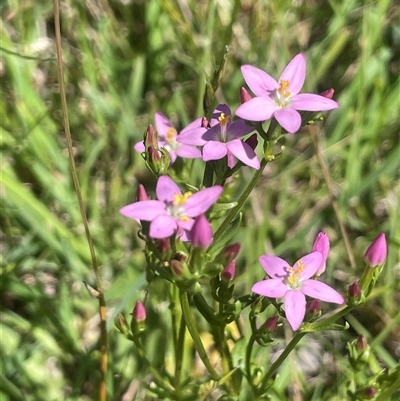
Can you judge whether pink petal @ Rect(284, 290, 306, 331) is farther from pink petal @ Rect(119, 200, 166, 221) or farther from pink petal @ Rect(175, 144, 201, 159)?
pink petal @ Rect(175, 144, 201, 159)

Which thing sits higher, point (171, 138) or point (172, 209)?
point (171, 138)

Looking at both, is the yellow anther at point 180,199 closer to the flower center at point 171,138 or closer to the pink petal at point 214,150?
the pink petal at point 214,150

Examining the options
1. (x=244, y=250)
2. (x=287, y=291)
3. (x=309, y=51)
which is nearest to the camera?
(x=287, y=291)

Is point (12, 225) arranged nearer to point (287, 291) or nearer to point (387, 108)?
point (287, 291)

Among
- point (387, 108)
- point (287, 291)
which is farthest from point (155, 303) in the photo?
point (387, 108)

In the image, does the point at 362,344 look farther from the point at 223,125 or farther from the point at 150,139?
the point at 150,139

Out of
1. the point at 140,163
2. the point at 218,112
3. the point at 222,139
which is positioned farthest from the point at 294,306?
the point at 140,163

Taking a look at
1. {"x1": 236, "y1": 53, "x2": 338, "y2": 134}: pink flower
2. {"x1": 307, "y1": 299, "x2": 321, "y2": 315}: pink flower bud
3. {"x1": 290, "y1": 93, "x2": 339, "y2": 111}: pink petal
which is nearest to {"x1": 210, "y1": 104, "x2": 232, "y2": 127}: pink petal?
{"x1": 236, "y1": 53, "x2": 338, "y2": 134}: pink flower

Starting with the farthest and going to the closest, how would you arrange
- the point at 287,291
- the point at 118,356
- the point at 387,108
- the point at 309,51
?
the point at 309,51 → the point at 387,108 → the point at 118,356 → the point at 287,291
